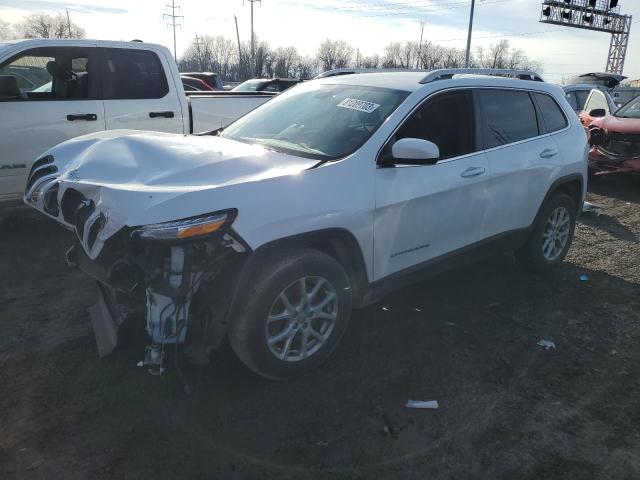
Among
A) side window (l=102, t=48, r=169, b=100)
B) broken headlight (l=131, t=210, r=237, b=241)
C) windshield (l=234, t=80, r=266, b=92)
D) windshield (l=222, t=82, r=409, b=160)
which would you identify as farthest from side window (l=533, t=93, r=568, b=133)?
windshield (l=234, t=80, r=266, b=92)

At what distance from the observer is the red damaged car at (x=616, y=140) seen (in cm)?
879

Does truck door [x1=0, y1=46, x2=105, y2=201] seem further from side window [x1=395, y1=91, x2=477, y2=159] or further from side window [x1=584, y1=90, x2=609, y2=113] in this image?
side window [x1=584, y1=90, x2=609, y2=113]

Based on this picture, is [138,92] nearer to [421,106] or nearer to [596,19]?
[421,106]

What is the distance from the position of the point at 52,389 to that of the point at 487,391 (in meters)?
2.61

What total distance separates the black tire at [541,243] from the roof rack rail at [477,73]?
1.22 meters

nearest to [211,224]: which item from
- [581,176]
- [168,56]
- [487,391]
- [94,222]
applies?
[94,222]

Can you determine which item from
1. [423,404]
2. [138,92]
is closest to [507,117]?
[423,404]

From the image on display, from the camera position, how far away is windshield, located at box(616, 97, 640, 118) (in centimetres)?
955

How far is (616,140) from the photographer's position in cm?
909

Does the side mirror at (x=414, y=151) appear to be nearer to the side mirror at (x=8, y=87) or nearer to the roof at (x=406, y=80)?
the roof at (x=406, y=80)

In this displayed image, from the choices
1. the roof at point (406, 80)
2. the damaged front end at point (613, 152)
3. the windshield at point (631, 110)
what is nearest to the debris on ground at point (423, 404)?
the roof at point (406, 80)

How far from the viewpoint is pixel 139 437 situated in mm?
2746

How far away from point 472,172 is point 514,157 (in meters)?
0.66

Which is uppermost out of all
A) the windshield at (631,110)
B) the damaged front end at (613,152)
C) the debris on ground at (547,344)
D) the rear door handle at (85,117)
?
the windshield at (631,110)
